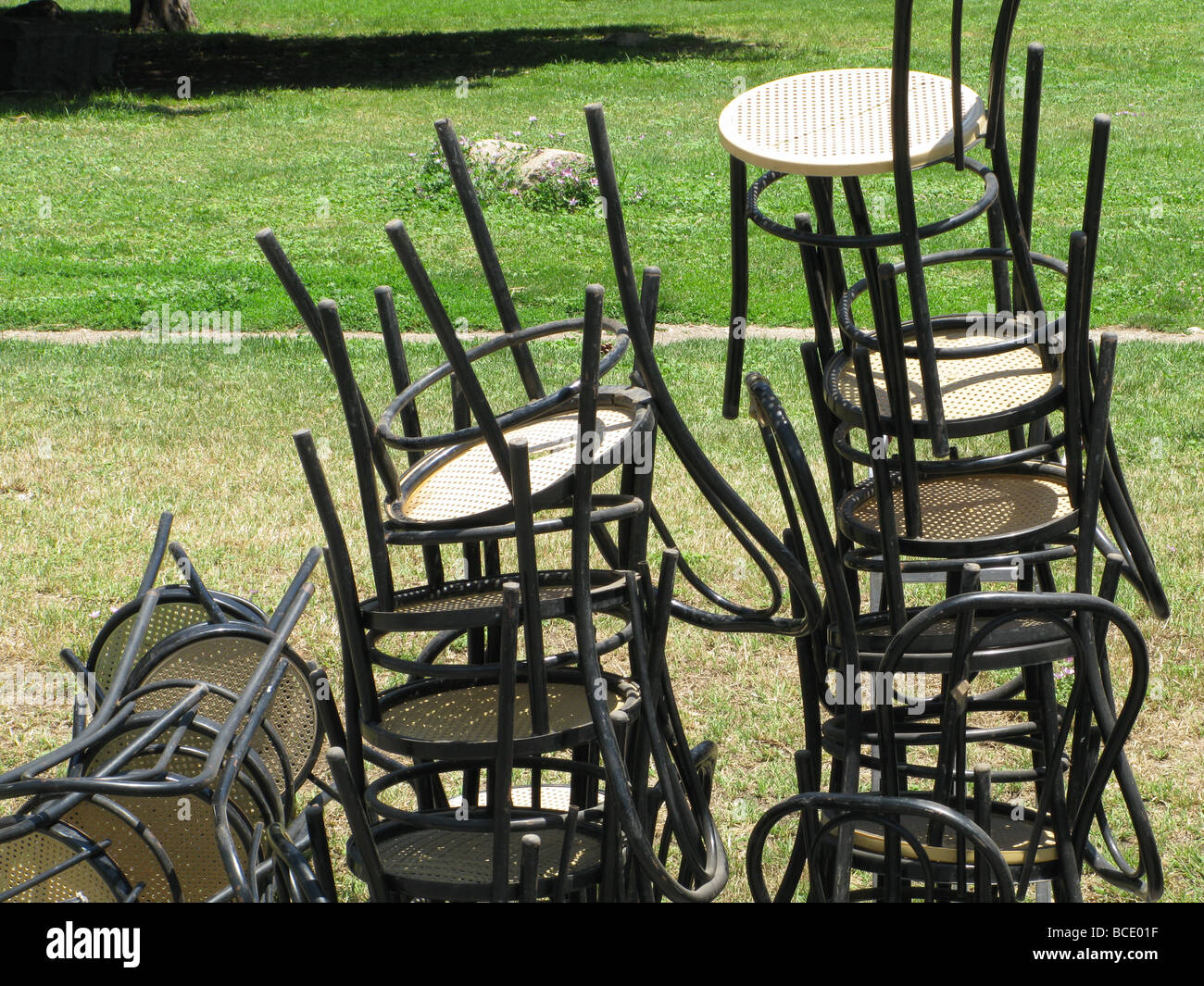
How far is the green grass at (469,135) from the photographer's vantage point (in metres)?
9.30

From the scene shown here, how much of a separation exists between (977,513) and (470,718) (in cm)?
92

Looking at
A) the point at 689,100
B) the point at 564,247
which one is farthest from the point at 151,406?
the point at 689,100

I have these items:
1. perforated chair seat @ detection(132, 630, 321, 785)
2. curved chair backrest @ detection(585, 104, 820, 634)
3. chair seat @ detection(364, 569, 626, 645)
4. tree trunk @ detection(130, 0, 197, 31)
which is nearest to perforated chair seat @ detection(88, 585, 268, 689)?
perforated chair seat @ detection(132, 630, 321, 785)

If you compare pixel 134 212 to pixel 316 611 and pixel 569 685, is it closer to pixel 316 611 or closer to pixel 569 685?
pixel 316 611

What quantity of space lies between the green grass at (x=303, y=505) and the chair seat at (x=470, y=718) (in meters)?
1.07

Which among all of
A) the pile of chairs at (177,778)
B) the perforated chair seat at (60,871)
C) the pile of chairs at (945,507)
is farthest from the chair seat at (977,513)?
the perforated chair seat at (60,871)

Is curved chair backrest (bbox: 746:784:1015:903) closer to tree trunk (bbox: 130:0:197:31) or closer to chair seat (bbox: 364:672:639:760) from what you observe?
chair seat (bbox: 364:672:639:760)

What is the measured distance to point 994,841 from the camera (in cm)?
229

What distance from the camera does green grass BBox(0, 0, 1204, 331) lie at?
30.5 ft

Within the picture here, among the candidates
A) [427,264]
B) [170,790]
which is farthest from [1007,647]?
[427,264]

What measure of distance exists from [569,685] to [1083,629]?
88cm

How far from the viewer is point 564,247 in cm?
1048

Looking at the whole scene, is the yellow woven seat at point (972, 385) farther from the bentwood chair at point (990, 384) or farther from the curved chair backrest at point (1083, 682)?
the curved chair backrest at point (1083, 682)

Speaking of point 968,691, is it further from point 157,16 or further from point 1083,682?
point 157,16
